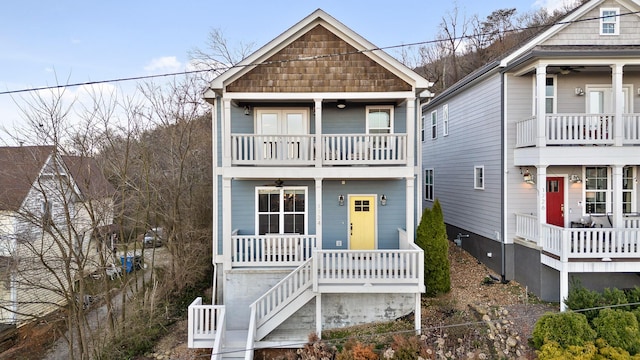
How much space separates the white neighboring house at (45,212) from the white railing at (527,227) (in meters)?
12.4

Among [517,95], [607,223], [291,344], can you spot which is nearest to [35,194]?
[291,344]

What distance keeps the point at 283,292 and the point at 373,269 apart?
2367mm

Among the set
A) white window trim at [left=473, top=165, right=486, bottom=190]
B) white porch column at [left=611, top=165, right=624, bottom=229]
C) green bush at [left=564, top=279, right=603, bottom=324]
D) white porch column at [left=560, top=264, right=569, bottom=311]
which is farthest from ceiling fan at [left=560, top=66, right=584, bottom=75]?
green bush at [left=564, top=279, right=603, bottom=324]

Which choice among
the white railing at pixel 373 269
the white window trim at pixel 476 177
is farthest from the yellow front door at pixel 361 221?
the white window trim at pixel 476 177

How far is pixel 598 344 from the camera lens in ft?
25.2

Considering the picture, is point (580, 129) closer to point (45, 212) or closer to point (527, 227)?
point (527, 227)

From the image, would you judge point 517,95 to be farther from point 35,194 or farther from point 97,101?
point 35,194

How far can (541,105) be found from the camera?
32.9ft

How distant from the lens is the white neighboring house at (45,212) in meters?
9.80

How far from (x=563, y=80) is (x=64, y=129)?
14932 millimetres

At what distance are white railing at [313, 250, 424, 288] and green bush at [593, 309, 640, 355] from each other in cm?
386

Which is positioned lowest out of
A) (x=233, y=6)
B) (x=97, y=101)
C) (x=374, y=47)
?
(x=97, y=101)

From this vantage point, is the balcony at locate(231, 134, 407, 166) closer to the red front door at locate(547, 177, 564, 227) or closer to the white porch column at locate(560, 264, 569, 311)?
the white porch column at locate(560, 264, 569, 311)

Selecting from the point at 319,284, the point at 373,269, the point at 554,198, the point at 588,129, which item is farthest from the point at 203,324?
the point at 588,129
